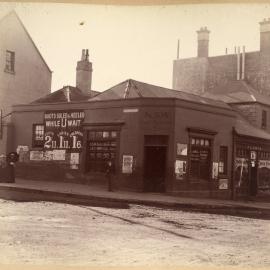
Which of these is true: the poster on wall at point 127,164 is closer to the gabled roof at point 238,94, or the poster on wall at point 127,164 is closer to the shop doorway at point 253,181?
the shop doorway at point 253,181

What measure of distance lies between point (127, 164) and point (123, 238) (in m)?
10.1

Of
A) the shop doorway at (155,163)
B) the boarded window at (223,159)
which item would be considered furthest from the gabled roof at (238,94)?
the shop doorway at (155,163)

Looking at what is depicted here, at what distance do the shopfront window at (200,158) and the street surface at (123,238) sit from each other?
7.14 meters

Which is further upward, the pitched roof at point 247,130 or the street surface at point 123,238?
the pitched roof at point 247,130

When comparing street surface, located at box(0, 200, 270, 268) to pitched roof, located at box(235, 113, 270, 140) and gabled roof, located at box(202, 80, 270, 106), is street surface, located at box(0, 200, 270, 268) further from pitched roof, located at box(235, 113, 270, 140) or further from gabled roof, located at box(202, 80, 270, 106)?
gabled roof, located at box(202, 80, 270, 106)

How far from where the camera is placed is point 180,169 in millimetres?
18422

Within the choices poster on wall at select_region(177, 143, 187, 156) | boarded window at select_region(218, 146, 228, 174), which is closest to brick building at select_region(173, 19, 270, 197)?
boarded window at select_region(218, 146, 228, 174)

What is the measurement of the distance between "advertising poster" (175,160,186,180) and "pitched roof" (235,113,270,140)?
4.50m

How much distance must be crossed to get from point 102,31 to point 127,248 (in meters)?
4.05

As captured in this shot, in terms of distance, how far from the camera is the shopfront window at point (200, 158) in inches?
755

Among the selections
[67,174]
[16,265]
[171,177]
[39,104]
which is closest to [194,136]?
[171,177]

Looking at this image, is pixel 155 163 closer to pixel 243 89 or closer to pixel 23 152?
pixel 23 152

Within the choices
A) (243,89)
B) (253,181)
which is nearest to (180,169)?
(253,181)

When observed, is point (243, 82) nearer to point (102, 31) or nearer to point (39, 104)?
point (39, 104)
